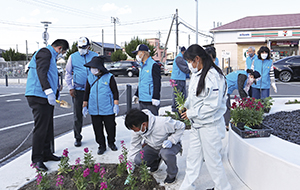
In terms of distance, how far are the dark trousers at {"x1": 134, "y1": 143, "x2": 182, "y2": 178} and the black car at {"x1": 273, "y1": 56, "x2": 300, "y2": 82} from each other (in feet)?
51.2

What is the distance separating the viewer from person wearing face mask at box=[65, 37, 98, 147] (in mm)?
5074

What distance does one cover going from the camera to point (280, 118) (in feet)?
16.5

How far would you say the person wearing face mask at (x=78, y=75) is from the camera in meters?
5.07

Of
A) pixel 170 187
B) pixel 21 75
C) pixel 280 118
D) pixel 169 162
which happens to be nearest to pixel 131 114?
pixel 169 162

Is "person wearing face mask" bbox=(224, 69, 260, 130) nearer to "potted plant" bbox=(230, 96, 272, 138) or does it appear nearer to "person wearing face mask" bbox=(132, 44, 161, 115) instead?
"potted plant" bbox=(230, 96, 272, 138)

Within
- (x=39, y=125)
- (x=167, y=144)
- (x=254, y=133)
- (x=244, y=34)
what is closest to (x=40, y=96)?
(x=39, y=125)

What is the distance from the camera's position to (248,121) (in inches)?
156

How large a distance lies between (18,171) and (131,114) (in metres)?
2.04

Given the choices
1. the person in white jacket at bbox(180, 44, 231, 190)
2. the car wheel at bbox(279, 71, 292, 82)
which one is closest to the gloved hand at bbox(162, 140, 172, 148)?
the person in white jacket at bbox(180, 44, 231, 190)

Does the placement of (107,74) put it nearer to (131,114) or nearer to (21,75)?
(131,114)

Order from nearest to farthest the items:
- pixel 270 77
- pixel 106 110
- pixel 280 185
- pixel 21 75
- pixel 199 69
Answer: pixel 280 185, pixel 199 69, pixel 106 110, pixel 270 77, pixel 21 75

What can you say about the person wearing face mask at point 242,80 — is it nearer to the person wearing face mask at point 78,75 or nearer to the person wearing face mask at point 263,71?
the person wearing face mask at point 263,71

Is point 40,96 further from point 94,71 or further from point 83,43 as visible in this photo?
point 83,43

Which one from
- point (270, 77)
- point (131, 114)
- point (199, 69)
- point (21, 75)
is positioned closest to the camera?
point (199, 69)
